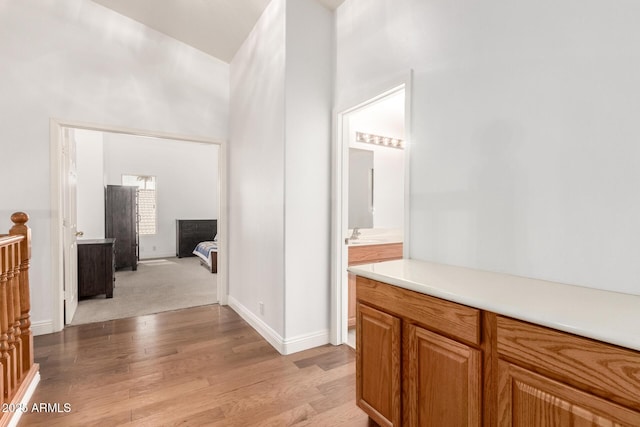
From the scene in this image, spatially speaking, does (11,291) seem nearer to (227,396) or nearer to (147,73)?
(227,396)

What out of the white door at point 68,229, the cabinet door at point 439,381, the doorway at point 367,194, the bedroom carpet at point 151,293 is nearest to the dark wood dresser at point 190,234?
the bedroom carpet at point 151,293

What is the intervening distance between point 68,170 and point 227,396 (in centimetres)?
305

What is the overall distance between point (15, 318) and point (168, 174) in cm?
642

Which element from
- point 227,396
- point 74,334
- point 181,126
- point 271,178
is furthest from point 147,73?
point 227,396

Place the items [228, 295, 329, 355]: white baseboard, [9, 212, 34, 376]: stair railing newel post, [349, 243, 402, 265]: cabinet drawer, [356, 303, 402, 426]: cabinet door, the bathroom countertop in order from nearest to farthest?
[356, 303, 402, 426]: cabinet door → [9, 212, 34, 376]: stair railing newel post → [228, 295, 329, 355]: white baseboard → [349, 243, 402, 265]: cabinet drawer → the bathroom countertop

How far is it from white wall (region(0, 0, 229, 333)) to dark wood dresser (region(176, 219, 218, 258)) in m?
4.59

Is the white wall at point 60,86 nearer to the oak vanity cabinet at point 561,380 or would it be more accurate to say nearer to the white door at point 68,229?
the white door at point 68,229

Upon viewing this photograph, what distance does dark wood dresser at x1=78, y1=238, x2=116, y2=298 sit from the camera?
13.1ft

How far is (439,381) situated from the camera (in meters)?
1.29

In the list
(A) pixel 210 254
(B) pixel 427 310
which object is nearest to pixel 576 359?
(B) pixel 427 310

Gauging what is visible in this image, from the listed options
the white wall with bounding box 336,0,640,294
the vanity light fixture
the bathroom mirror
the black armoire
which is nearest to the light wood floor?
the white wall with bounding box 336,0,640,294

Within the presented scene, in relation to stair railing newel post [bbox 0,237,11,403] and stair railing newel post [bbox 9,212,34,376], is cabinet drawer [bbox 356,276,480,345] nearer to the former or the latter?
stair railing newel post [bbox 0,237,11,403]

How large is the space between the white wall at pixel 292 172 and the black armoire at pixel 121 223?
14.1ft

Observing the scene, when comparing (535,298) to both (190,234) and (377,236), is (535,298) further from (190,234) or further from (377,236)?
(190,234)
